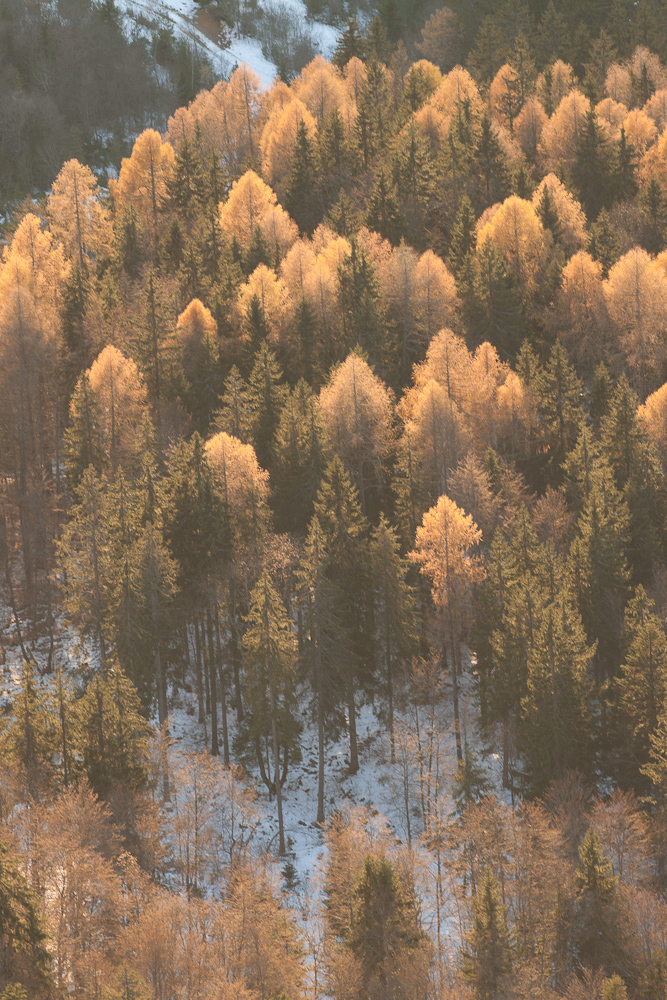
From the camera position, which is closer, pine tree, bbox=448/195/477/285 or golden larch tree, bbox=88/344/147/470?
golden larch tree, bbox=88/344/147/470

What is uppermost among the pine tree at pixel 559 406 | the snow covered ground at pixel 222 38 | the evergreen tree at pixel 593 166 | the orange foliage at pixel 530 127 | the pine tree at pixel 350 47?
the snow covered ground at pixel 222 38

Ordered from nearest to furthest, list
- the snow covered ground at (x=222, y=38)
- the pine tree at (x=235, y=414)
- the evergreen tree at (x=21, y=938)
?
the evergreen tree at (x=21, y=938) < the pine tree at (x=235, y=414) < the snow covered ground at (x=222, y=38)

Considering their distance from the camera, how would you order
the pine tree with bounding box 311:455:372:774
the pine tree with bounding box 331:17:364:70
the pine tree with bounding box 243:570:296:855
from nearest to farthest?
the pine tree with bounding box 243:570:296:855 < the pine tree with bounding box 311:455:372:774 < the pine tree with bounding box 331:17:364:70

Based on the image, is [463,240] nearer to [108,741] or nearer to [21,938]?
[108,741]

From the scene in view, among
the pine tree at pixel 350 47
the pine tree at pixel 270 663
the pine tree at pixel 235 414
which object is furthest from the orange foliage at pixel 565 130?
the pine tree at pixel 270 663

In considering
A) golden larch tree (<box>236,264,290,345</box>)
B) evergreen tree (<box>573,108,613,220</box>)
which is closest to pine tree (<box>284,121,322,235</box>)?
golden larch tree (<box>236,264,290,345</box>)

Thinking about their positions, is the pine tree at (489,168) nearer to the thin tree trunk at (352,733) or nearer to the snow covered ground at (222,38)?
the thin tree trunk at (352,733)

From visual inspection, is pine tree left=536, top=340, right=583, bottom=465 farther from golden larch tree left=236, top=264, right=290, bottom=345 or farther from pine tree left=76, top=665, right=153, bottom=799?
pine tree left=76, top=665, right=153, bottom=799
